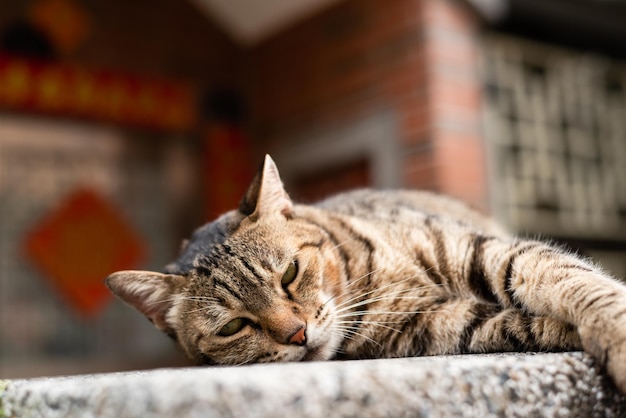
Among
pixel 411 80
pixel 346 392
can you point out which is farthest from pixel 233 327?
pixel 411 80

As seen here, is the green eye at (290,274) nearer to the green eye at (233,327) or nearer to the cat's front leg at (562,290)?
the green eye at (233,327)

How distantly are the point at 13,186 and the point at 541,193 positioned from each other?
365cm

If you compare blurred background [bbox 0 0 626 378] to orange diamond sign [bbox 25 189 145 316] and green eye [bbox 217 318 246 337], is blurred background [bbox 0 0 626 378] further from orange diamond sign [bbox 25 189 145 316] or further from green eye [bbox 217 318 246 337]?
green eye [bbox 217 318 246 337]

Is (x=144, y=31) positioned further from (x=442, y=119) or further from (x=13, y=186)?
(x=442, y=119)

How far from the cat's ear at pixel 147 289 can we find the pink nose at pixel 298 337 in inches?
13.4

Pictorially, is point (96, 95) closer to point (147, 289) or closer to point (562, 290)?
point (147, 289)

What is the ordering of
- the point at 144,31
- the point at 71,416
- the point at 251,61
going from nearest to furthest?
the point at 71,416
the point at 144,31
the point at 251,61

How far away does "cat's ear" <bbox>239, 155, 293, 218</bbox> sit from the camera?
165 centimetres

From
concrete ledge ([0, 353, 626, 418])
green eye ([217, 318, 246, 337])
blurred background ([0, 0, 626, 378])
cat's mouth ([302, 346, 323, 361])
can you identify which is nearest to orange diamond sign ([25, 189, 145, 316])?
blurred background ([0, 0, 626, 378])

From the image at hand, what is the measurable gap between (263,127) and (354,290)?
4.00 m

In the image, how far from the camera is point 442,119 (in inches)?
165

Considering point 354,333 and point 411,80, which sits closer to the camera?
point 354,333

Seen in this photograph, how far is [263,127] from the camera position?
552cm

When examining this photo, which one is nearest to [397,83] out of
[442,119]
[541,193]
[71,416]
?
[442,119]
